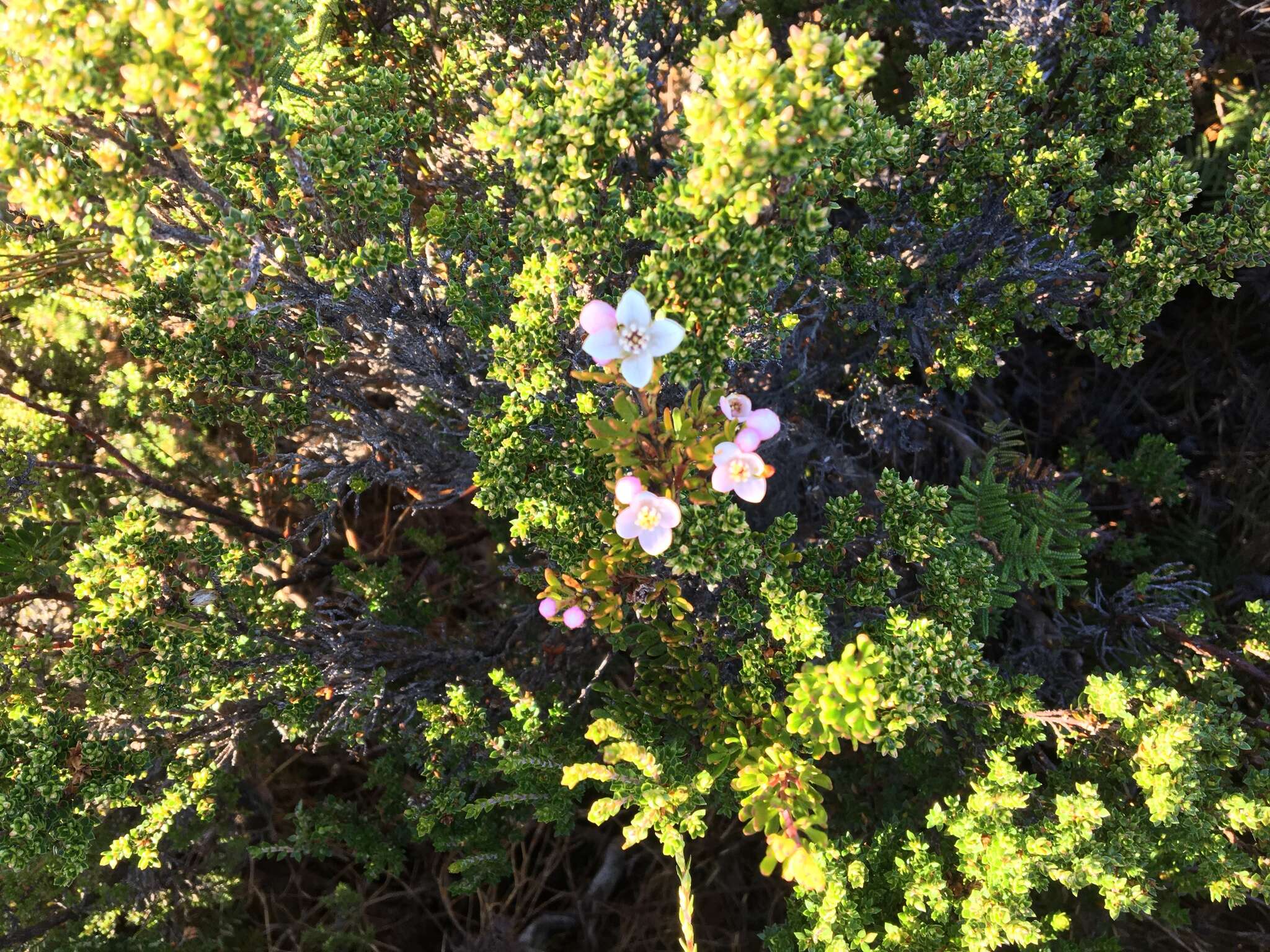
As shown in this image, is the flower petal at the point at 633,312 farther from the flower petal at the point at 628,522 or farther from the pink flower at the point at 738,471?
the flower petal at the point at 628,522

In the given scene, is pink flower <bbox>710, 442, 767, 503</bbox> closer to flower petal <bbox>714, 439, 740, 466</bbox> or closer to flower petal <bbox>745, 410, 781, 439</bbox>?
flower petal <bbox>714, 439, 740, 466</bbox>

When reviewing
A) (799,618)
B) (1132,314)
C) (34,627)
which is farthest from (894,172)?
(34,627)

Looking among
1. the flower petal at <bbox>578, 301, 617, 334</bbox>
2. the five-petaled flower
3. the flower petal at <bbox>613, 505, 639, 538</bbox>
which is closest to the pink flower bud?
the five-petaled flower

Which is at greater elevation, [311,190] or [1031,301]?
[1031,301]

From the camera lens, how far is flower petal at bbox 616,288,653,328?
2430 millimetres

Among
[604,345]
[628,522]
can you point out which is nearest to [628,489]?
[628,522]

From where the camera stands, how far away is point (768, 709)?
3234 mm

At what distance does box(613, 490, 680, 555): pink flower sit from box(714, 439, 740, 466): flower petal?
20cm

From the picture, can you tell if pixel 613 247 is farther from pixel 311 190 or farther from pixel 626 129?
pixel 311 190

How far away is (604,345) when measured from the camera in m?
2.46

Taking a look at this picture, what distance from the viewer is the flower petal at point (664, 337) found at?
243 cm

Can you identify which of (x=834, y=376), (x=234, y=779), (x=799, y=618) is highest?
(x=834, y=376)

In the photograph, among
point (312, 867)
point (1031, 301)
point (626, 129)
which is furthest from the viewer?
point (312, 867)

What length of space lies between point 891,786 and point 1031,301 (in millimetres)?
2638
